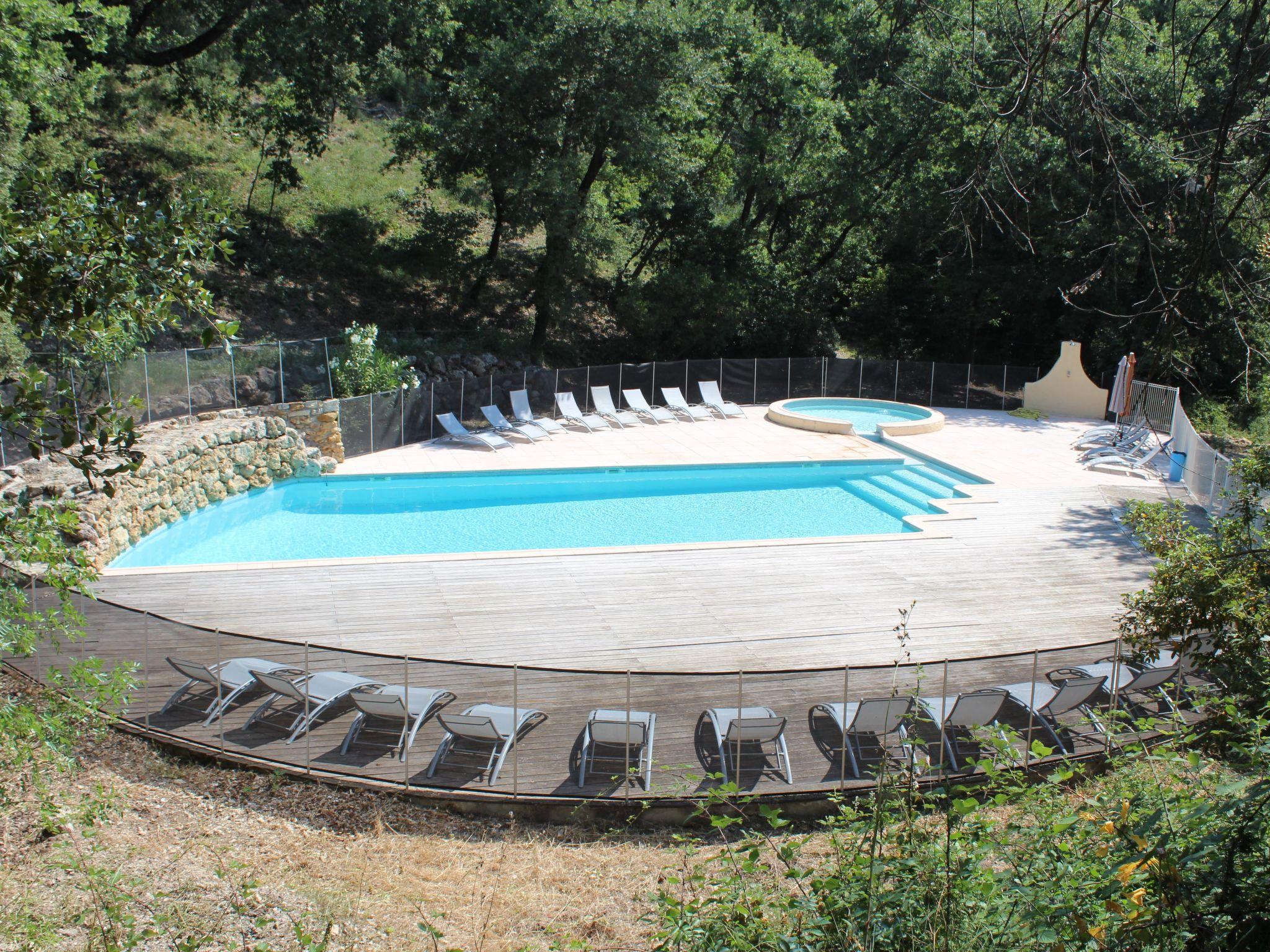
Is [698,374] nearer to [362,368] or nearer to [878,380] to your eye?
[878,380]

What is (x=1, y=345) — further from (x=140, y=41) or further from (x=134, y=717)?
(x=140, y=41)

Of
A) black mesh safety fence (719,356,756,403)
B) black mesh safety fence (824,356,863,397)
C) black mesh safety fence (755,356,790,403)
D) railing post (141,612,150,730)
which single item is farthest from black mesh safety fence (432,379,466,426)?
railing post (141,612,150,730)

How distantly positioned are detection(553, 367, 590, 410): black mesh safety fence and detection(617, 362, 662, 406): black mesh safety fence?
0.87m

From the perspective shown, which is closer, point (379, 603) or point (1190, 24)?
point (379, 603)

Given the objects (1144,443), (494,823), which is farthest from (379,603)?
(1144,443)

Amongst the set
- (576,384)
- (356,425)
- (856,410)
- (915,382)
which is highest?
(915,382)

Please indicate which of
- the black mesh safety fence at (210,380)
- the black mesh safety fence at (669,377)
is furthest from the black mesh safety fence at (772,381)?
the black mesh safety fence at (210,380)

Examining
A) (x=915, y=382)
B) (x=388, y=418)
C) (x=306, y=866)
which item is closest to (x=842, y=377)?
(x=915, y=382)

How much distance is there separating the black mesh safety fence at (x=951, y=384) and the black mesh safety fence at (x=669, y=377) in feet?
19.8

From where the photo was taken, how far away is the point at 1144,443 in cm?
1748

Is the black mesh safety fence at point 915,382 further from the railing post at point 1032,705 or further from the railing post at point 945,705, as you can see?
the railing post at point 945,705

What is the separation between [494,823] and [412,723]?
3.11 feet

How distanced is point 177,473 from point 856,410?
50.1 ft

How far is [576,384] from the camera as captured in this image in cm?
2077
